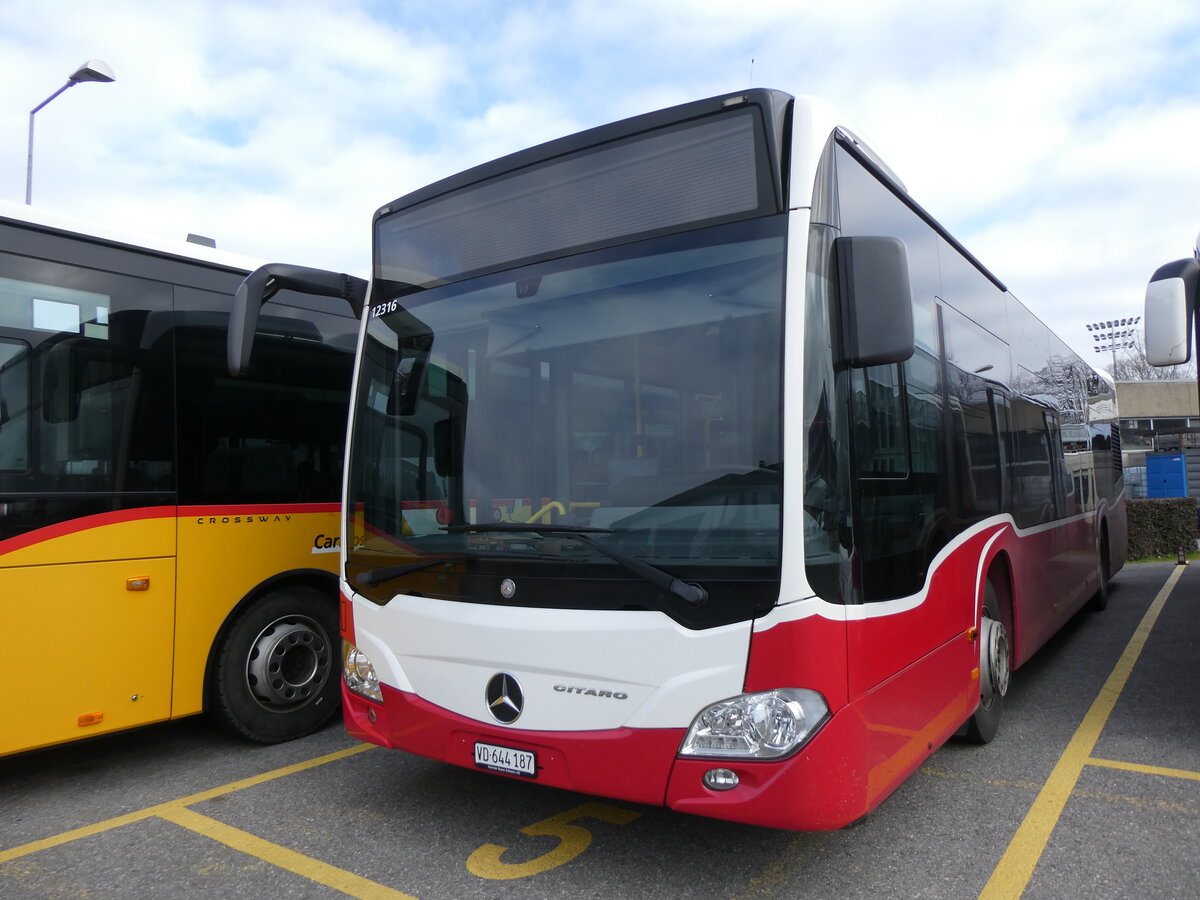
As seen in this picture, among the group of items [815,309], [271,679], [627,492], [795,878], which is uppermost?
[815,309]

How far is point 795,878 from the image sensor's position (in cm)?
343

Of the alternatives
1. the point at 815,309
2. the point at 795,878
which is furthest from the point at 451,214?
the point at 795,878

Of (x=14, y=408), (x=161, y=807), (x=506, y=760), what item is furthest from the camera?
(x=161, y=807)

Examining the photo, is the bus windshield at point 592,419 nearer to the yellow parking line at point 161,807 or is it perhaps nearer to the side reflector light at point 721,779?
the side reflector light at point 721,779

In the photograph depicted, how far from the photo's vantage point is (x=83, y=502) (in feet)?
14.8

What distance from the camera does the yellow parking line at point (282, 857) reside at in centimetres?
341

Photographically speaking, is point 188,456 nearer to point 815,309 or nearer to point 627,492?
point 627,492

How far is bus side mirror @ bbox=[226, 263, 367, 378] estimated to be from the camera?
4320mm

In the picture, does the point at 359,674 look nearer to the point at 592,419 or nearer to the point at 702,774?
the point at 592,419

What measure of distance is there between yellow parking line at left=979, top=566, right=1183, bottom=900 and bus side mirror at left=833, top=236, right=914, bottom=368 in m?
1.99

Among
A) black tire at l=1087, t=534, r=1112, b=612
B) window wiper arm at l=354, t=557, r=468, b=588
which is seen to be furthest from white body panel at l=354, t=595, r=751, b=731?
black tire at l=1087, t=534, r=1112, b=612

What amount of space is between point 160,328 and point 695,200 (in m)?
3.21

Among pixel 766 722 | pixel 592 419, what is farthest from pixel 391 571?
pixel 766 722

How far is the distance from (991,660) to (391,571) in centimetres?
329
